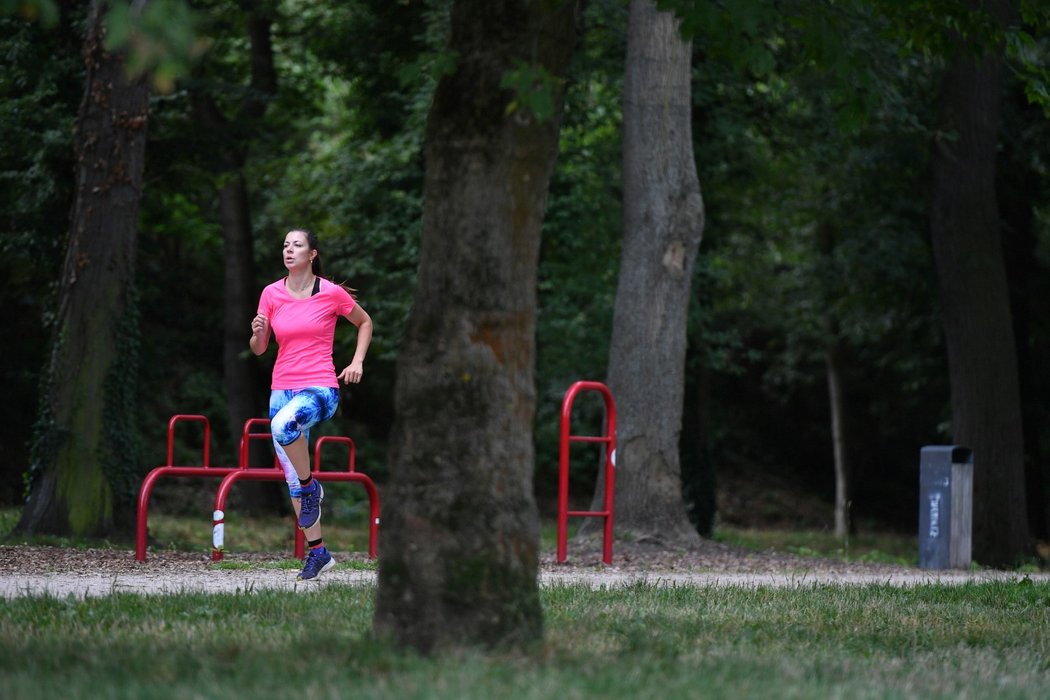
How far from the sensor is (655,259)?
14.3 m

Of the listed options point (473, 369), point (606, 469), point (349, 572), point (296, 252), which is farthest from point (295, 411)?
point (606, 469)

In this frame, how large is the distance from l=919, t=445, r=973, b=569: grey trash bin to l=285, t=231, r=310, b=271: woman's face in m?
7.56

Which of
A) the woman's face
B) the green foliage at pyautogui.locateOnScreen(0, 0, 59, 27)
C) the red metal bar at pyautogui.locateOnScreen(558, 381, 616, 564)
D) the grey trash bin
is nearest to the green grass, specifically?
the woman's face

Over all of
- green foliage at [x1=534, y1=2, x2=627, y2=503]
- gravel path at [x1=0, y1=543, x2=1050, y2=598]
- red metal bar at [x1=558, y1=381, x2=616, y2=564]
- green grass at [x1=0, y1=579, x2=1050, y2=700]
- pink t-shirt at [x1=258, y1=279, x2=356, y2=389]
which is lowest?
gravel path at [x1=0, y1=543, x2=1050, y2=598]

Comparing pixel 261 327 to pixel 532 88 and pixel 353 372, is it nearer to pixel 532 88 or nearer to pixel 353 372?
pixel 353 372

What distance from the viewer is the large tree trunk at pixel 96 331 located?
12.7 metres

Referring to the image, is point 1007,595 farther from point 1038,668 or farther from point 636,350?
point 636,350

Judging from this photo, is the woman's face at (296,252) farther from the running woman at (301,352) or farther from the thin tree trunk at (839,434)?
Result: the thin tree trunk at (839,434)

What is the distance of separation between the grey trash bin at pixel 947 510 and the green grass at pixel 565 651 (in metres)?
5.18

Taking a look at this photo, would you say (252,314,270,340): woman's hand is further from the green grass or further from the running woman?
the green grass

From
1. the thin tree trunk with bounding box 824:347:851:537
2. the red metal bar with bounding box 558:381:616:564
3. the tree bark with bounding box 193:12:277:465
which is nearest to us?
the red metal bar with bounding box 558:381:616:564

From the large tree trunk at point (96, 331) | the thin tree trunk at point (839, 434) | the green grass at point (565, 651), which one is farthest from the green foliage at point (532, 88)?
the thin tree trunk at point (839, 434)

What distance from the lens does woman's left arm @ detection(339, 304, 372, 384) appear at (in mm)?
A: 8062

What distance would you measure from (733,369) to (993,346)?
877cm
